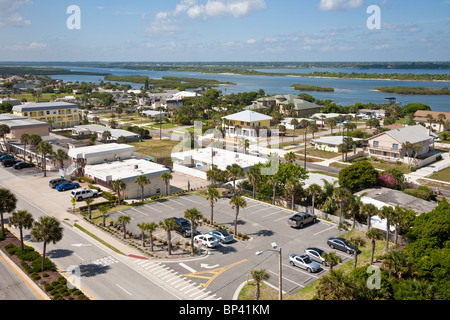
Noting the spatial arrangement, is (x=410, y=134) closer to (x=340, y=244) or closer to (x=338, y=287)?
(x=340, y=244)

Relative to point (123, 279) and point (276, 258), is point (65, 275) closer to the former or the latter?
point (123, 279)

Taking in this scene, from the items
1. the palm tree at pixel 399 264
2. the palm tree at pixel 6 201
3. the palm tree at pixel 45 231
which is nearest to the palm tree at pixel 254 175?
the palm tree at pixel 399 264

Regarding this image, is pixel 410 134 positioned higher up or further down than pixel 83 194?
higher up

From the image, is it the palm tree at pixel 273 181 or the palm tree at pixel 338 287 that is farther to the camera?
the palm tree at pixel 273 181

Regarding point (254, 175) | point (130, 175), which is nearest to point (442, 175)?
point (254, 175)

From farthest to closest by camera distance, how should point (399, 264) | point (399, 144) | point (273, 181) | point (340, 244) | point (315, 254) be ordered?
point (399, 144) → point (273, 181) → point (340, 244) → point (315, 254) → point (399, 264)

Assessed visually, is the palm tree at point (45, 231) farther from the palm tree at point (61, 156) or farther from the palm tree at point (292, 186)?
the palm tree at point (61, 156)

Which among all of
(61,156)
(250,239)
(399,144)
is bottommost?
(250,239)

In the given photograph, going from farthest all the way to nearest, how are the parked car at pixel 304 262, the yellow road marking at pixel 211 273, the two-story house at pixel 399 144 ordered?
1. the two-story house at pixel 399 144
2. the parked car at pixel 304 262
3. the yellow road marking at pixel 211 273
